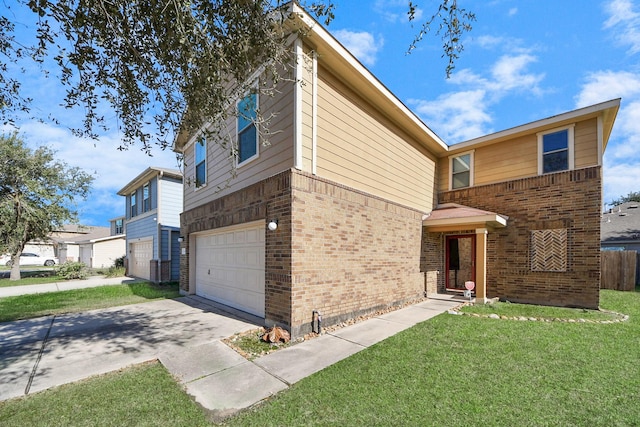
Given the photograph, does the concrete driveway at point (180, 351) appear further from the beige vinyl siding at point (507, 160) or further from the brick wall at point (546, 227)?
the beige vinyl siding at point (507, 160)

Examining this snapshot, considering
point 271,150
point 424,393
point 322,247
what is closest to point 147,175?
point 271,150

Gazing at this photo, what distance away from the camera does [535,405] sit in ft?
10.3

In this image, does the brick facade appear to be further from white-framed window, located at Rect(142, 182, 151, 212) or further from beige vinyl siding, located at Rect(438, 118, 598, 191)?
white-framed window, located at Rect(142, 182, 151, 212)

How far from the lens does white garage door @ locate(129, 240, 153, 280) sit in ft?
50.1

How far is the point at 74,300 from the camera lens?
9.77 metres

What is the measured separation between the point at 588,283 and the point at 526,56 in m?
6.37

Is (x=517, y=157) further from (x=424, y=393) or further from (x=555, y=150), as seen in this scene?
(x=424, y=393)

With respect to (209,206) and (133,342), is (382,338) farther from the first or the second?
(209,206)

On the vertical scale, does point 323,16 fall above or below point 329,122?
above

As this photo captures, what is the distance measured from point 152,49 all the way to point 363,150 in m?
4.82

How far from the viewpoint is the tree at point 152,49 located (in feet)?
11.3

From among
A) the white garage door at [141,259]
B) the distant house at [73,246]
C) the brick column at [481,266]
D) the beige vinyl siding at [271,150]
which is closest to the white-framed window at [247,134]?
the beige vinyl siding at [271,150]

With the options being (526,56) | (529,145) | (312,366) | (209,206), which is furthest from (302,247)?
(529,145)

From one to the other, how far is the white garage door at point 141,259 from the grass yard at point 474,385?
14.5 metres
